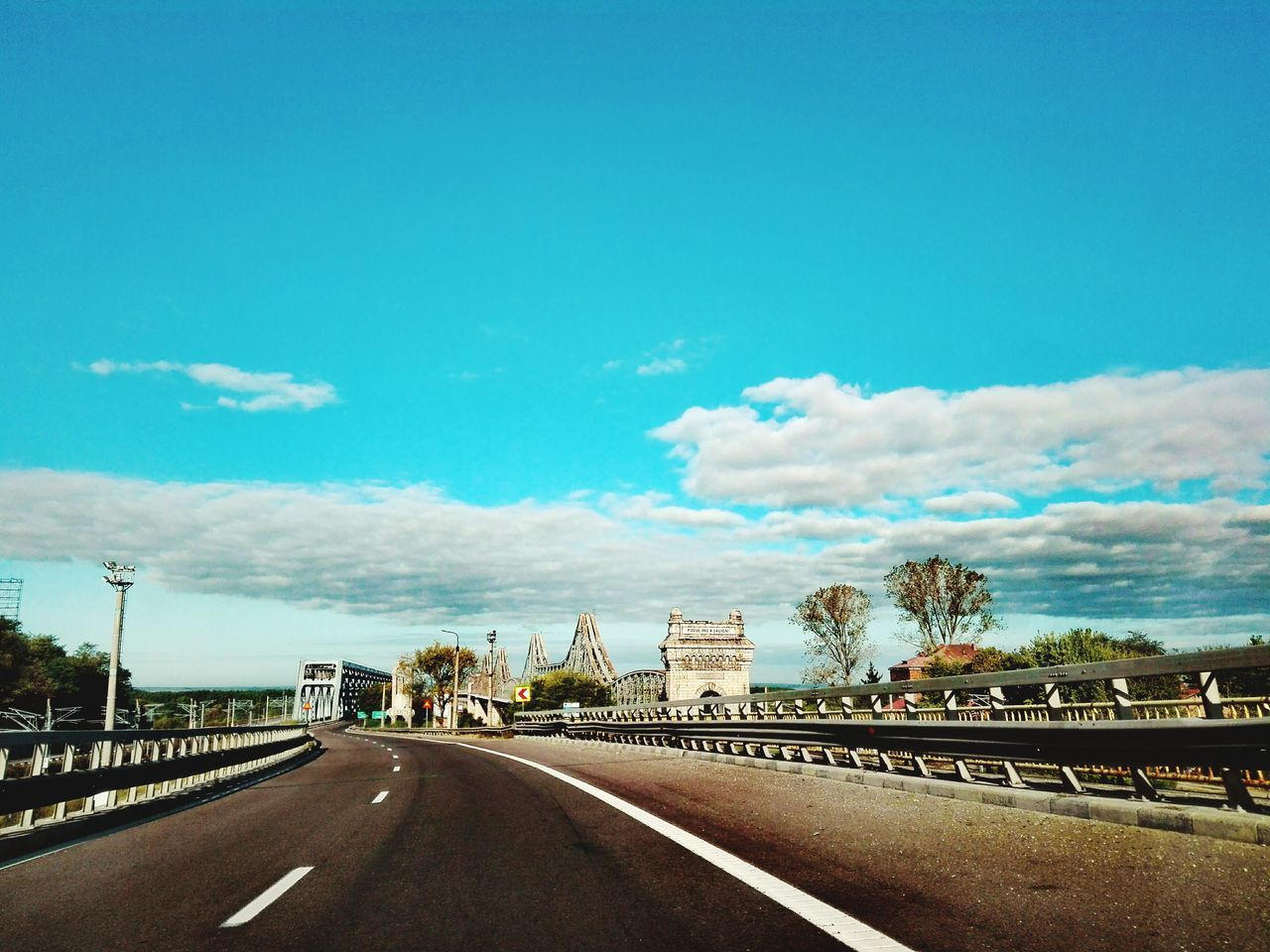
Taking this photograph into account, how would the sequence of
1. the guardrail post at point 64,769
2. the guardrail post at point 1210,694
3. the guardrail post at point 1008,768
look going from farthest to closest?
the guardrail post at point 64,769
the guardrail post at point 1008,768
the guardrail post at point 1210,694

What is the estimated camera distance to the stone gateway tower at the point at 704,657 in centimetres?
12069

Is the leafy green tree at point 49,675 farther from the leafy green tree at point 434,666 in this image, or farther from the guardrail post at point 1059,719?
the guardrail post at point 1059,719

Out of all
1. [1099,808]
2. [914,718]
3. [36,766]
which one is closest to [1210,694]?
[1099,808]

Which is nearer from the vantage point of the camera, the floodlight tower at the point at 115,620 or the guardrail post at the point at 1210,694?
the guardrail post at the point at 1210,694

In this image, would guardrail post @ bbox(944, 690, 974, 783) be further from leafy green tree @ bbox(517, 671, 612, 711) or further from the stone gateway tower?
leafy green tree @ bbox(517, 671, 612, 711)

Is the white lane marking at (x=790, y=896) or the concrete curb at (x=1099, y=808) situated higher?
the concrete curb at (x=1099, y=808)

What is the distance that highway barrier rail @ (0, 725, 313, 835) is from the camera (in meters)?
10.3

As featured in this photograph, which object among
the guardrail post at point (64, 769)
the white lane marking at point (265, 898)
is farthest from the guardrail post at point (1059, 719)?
the guardrail post at point (64, 769)

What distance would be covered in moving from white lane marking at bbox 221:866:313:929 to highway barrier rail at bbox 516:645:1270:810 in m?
6.89

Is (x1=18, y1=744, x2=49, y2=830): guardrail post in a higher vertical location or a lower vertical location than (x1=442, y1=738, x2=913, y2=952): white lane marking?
higher

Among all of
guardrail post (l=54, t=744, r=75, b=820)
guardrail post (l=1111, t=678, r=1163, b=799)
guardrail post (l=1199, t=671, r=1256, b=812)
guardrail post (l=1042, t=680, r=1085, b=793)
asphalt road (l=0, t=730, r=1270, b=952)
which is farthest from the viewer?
guardrail post (l=54, t=744, r=75, b=820)

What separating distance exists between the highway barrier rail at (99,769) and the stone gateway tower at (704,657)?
3880 inches

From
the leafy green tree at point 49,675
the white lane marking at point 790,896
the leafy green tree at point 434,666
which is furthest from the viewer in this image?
the leafy green tree at point 434,666

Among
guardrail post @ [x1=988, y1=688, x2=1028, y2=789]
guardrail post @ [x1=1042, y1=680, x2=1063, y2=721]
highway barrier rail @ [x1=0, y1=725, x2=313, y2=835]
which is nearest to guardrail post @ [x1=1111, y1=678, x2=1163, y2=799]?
guardrail post @ [x1=1042, y1=680, x2=1063, y2=721]
